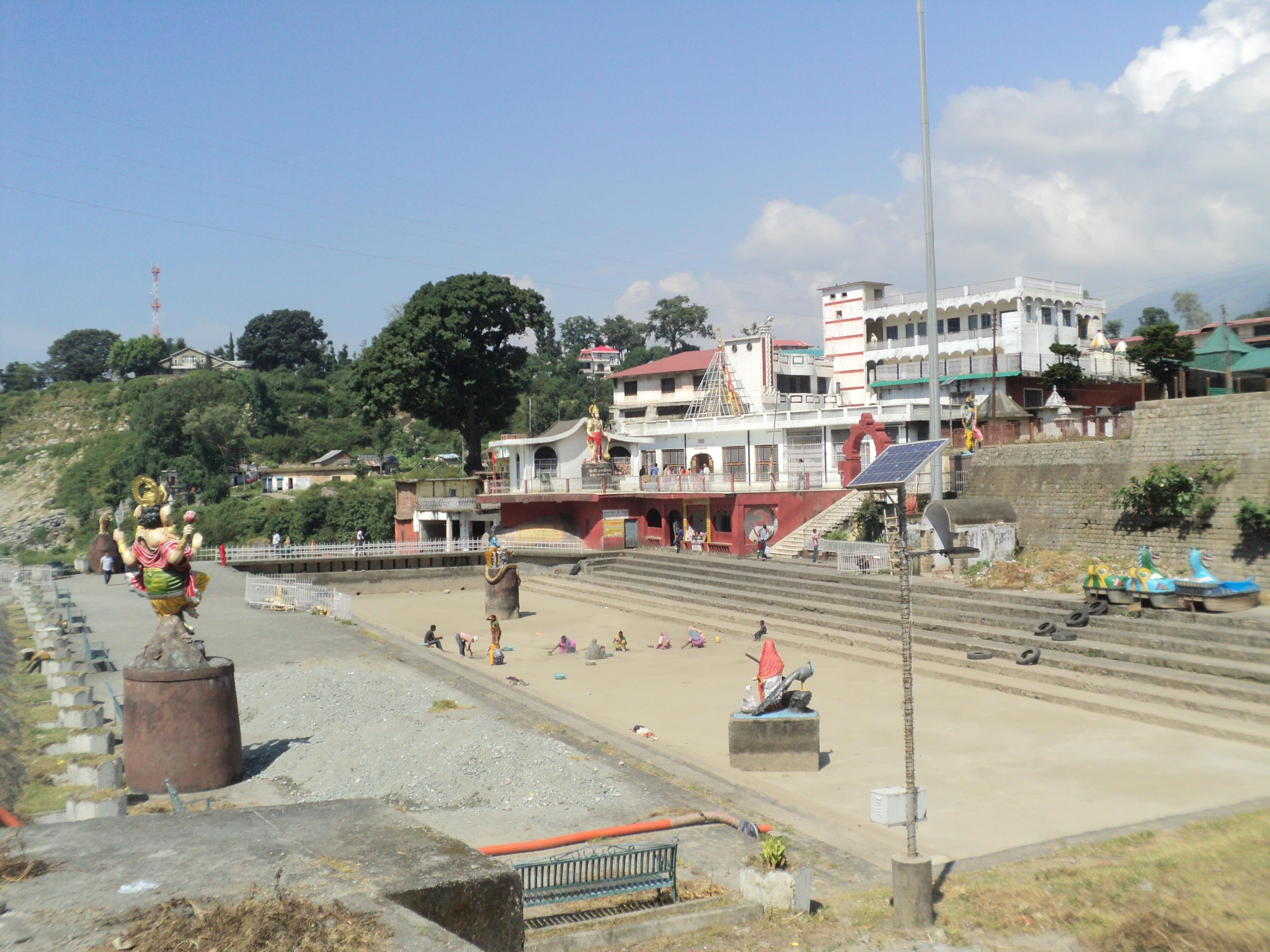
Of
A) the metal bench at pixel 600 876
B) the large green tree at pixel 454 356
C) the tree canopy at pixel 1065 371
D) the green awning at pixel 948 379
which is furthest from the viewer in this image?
the large green tree at pixel 454 356

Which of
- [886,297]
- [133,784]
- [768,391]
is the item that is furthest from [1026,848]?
[886,297]

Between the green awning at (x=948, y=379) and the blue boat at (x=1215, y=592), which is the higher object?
the green awning at (x=948, y=379)

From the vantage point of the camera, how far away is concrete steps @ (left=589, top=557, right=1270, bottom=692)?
17281 millimetres

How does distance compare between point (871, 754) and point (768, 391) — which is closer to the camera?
point (871, 754)

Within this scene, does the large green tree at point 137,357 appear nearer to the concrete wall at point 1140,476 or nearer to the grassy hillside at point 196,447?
the grassy hillside at point 196,447

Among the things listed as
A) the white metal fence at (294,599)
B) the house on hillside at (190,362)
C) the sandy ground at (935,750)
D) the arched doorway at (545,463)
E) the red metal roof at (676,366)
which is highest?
the house on hillside at (190,362)

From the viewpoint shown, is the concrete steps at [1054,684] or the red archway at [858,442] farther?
the red archway at [858,442]

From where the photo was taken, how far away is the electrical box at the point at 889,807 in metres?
11.3

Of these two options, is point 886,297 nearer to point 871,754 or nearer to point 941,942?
point 871,754

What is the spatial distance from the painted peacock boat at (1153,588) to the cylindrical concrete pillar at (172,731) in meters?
17.2

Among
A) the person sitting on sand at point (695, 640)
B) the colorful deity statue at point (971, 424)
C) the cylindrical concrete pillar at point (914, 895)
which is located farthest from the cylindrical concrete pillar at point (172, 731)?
the colorful deity statue at point (971, 424)

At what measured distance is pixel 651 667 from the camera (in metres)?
22.2

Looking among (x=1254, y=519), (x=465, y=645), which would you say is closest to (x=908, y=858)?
(x=1254, y=519)

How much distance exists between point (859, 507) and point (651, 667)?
493 inches
